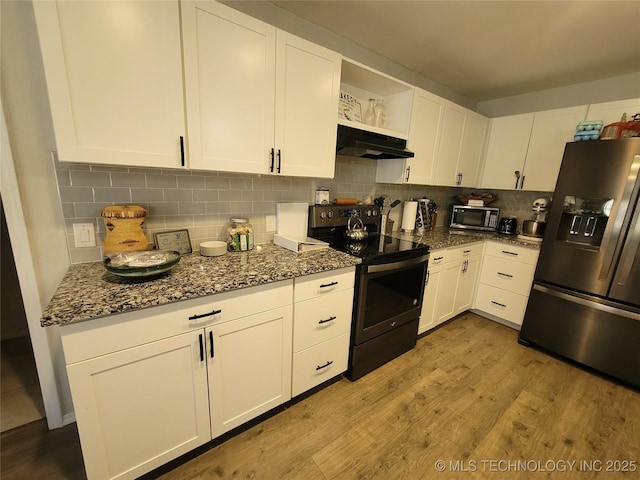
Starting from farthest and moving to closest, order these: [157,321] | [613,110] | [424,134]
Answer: [424,134], [613,110], [157,321]

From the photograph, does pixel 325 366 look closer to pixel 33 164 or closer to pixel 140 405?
pixel 140 405

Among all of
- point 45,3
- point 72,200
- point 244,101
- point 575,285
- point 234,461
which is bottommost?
point 234,461

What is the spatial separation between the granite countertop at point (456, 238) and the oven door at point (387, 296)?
34 centimetres

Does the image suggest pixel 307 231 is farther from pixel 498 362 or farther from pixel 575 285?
pixel 575 285

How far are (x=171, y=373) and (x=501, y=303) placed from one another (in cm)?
300

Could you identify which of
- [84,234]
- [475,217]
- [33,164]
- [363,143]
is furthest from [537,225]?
[33,164]

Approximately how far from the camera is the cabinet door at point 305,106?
4.93ft

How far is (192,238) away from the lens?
64.8 inches

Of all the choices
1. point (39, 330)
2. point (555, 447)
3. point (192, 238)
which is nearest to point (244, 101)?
point (192, 238)

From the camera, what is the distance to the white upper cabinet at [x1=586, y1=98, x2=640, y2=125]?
209 cm

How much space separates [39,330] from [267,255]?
122cm

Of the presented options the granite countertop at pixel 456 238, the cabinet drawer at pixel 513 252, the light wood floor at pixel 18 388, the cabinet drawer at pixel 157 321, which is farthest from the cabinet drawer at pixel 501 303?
the light wood floor at pixel 18 388

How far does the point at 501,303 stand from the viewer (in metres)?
2.70

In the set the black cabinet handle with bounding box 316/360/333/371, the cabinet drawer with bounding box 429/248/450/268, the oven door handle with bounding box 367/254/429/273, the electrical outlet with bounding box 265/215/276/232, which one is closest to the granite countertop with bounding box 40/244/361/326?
the oven door handle with bounding box 367/254/429/273
